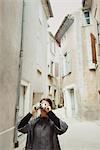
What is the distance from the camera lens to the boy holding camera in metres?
1.97

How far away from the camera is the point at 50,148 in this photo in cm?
A: 196

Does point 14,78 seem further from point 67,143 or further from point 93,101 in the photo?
point 93,101

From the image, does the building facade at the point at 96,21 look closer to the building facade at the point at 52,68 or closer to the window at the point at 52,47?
the building facade at the point at 52,68

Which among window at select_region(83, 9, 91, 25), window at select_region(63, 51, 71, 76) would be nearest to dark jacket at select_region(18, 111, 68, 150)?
window at select_region(83, 9, 91, 25)

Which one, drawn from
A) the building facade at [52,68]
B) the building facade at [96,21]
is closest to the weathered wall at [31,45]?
the building facade at [96,21]

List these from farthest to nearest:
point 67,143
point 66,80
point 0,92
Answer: point 66,80 → point 67,143 → point 0,92

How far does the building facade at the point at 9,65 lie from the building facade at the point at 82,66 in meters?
5.84

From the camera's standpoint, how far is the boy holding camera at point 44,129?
197cm

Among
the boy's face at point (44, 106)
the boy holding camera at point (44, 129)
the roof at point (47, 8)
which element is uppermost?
the roof at point (47, 8)

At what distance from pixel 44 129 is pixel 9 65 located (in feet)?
7.38

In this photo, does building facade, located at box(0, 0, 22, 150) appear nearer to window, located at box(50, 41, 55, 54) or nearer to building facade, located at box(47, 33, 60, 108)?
building facade, located at box(47, 33, 60, 108)

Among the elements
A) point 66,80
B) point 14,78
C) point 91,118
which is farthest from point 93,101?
point 14,78

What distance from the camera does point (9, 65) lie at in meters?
4.01

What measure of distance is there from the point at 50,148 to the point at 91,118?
362 inches
